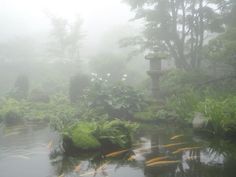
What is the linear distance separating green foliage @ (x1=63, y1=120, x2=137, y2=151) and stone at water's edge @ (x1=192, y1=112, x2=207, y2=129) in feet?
9.51

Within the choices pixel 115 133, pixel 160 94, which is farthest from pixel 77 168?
pixel 160 94

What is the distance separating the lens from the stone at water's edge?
1107cm

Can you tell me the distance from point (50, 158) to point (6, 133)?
14.6 ft

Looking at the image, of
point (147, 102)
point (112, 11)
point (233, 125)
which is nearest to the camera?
point (233, 125)

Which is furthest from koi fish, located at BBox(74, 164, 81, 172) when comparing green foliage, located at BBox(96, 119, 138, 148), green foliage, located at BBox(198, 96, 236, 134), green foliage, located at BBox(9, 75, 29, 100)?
green foliage, located at BBox(9, 75, 29, 100)

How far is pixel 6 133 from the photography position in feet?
40.3

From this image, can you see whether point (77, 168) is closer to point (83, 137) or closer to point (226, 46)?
point (83, 137)

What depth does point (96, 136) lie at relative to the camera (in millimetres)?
9188

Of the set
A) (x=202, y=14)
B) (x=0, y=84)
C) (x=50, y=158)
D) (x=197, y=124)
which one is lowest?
(x=50, y=158)

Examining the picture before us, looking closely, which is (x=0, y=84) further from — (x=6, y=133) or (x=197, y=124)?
(x=197, y=124)

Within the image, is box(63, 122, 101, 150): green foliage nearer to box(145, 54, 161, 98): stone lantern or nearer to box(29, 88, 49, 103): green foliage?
box(145, 54, 161, 98): stone lantern

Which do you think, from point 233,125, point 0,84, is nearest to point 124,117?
point 233,125

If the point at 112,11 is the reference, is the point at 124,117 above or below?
below

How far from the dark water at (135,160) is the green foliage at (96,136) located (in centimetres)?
34
